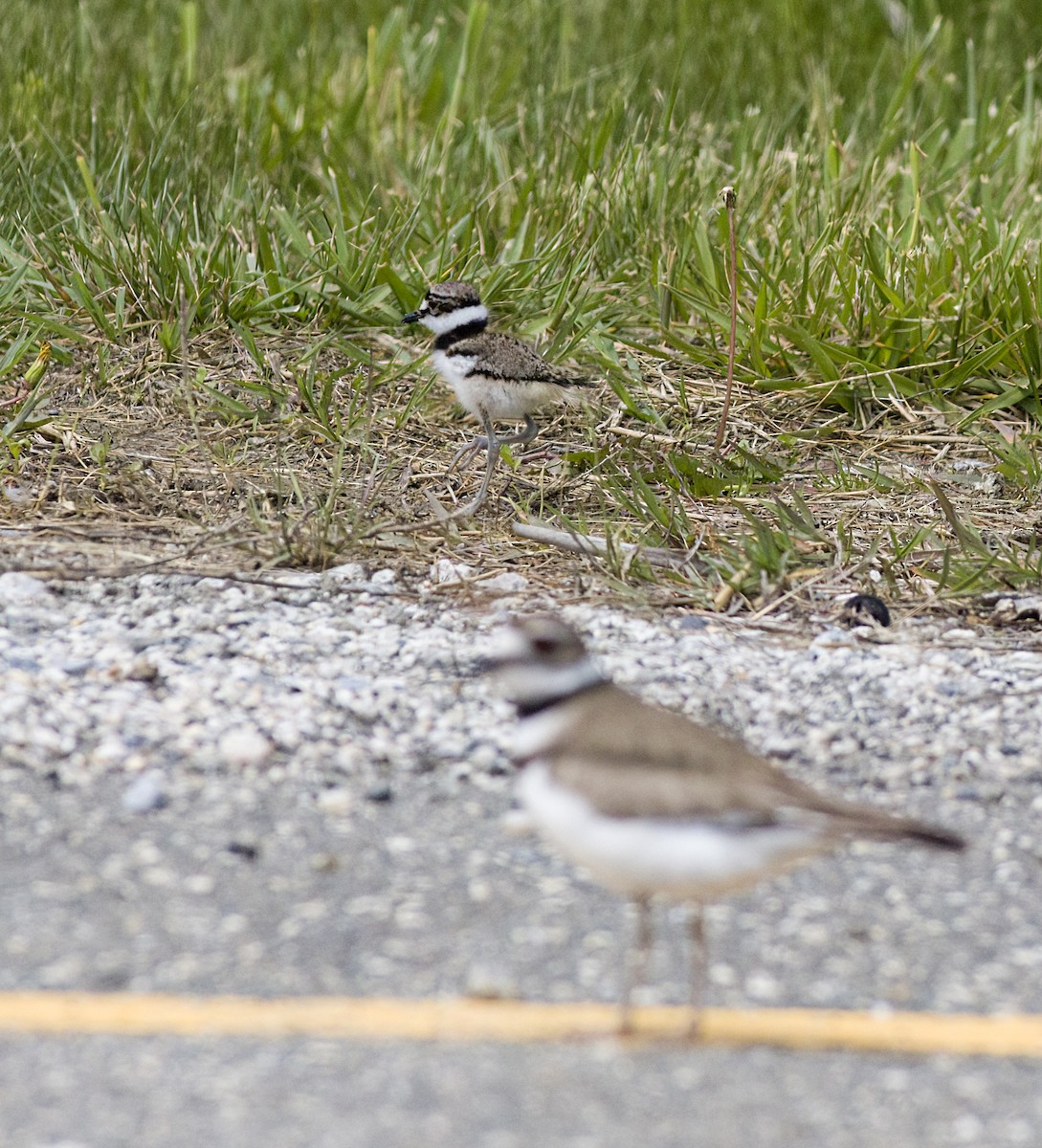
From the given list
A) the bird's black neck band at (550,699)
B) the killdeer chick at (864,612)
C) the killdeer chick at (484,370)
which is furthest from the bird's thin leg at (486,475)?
the bird's black neck band at (550,699)

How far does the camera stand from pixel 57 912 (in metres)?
3.15

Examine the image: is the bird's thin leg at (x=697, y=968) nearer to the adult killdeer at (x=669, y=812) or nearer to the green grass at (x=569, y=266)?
the adult killdeer at (x=669, y=812)

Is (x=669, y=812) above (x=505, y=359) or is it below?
above

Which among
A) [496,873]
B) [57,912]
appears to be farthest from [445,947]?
[57,912]

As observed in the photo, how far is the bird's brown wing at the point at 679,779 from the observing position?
8.68 ft

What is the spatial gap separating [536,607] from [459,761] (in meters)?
0.91

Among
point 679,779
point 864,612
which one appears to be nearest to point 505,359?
point 864,612

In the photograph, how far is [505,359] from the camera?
18.4ft

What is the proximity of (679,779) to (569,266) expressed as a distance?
4.33 metres

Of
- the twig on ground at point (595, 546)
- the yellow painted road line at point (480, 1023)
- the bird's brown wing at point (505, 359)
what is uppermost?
the yellow painted road line at point (480, 1023)

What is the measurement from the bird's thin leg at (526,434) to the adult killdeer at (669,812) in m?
2.92

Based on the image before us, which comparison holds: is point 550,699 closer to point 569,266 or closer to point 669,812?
point 669,812

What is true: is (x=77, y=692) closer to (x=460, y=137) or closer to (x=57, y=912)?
(x=57, y=912)

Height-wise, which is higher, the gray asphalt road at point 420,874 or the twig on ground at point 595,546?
the gray asphalt road at point 420,874
